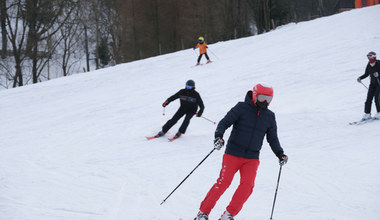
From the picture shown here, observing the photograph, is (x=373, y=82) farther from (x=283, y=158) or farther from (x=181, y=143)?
(x=283, y=158)

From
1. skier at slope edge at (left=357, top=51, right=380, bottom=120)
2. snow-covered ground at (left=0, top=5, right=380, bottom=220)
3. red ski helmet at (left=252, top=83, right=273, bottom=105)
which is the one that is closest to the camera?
red ski helmet at (left=252, top=83, right=273, bottom=105)

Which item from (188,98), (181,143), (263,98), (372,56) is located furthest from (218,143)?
(372,56)

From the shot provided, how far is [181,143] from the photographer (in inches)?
308

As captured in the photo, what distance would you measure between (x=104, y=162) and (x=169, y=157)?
1.25 metres

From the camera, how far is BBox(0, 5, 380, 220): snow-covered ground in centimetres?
464

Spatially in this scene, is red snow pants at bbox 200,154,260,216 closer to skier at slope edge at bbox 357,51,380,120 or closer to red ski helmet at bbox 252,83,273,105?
red ski helmet at bbox 252,83,273,105

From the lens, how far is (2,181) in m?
5.62

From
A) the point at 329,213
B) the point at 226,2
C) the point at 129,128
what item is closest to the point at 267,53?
the point at 129,128

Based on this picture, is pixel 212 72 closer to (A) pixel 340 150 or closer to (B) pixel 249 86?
(B) pixel 249 86

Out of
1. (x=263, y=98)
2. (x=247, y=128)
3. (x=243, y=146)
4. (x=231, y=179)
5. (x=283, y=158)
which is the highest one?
(x=263, y=98)

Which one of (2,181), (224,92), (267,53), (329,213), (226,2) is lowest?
(329,213)

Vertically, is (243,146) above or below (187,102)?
below

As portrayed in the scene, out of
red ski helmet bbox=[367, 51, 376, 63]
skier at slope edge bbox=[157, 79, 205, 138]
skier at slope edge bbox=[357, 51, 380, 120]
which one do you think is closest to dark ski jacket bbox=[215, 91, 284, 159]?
skier at slope edge bbox=[157, 79, 205, 138]

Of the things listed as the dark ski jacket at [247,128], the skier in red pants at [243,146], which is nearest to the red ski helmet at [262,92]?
the skier in red pants at [243,146]
